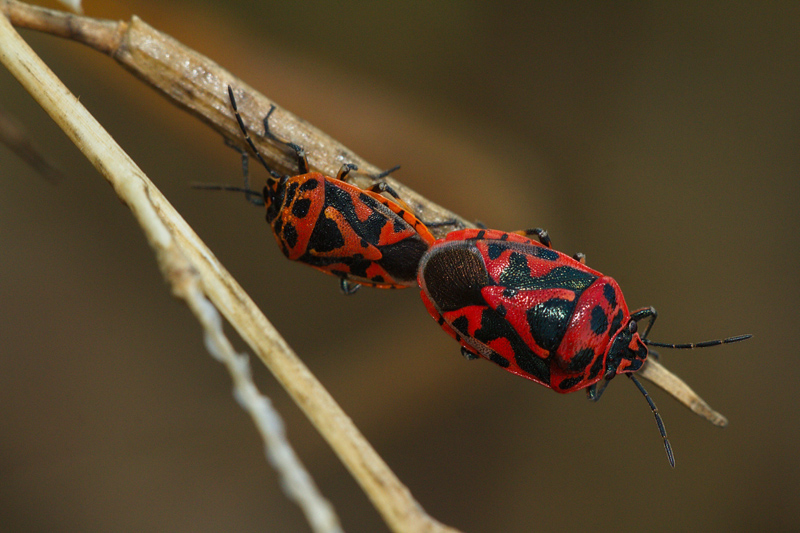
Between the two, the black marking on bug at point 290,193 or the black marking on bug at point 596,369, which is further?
the black marking on bug at point 290,193

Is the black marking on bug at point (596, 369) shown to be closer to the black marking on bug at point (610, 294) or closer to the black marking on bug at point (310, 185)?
the black marking on bug at point (610, 294)

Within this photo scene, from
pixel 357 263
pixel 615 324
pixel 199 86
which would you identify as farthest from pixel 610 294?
pixel 199 86

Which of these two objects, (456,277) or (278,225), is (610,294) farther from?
(278,225)

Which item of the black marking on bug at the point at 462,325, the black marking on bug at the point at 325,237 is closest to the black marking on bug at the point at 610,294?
the black marking on bug at the point at 462,325

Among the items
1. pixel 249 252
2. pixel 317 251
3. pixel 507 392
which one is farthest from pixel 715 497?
pixel 249 252

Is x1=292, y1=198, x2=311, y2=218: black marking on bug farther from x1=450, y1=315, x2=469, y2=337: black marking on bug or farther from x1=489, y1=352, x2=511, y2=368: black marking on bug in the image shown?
x1=489, y1=352, x2=511, y2=368: black marking on bug

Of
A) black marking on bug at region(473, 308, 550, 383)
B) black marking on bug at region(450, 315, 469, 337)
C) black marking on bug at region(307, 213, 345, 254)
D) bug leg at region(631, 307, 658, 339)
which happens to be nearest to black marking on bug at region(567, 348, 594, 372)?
black marking on bug at region(473, 308, 550, 383)

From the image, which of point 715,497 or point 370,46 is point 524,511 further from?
point 370,46
